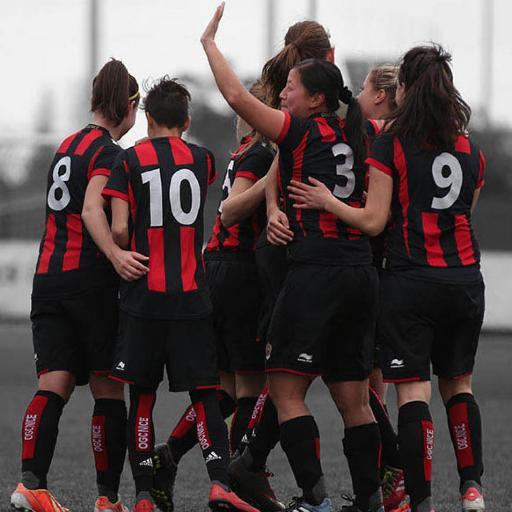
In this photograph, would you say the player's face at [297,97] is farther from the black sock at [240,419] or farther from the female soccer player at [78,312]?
the black sock at [240,419]

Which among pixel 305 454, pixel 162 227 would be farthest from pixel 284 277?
pixel 305 454

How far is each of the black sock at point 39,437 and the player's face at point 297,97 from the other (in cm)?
166

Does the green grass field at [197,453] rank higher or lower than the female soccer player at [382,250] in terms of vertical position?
lower

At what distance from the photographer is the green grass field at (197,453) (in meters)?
6.98

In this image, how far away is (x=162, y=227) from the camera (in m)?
5.79

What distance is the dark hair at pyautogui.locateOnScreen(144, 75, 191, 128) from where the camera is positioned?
5.90 meters

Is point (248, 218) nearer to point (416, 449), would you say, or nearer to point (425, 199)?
point (425, 199)

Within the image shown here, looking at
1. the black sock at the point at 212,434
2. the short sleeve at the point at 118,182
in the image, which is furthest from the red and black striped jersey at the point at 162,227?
the black sock at the point at 212,434

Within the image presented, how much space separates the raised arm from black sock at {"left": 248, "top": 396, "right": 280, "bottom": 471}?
4.36ft

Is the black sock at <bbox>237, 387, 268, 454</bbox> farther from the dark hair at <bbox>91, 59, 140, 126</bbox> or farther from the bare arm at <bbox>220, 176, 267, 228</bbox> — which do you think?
the dark hair at <bbox>91, 59, 140, 126</bbox>

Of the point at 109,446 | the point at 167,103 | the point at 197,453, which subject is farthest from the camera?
the point at 197,453

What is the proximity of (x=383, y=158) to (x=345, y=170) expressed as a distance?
214 millimetres

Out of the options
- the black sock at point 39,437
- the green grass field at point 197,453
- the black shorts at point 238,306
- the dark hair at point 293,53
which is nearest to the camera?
the black sock at point 39,437

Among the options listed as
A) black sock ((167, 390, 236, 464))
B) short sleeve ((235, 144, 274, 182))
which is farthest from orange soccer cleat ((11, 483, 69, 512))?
short sleeve ((235, 144, 274, 182))
